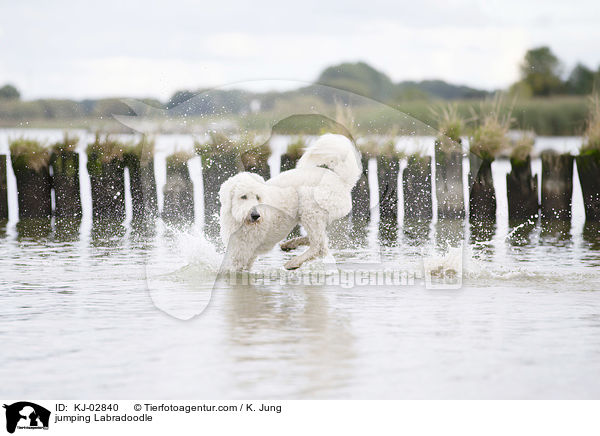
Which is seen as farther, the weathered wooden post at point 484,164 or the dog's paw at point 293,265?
the weathered wooden post at point 484,164

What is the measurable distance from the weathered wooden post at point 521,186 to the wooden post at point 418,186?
6782 millimetres

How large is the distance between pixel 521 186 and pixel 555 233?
1633 mm

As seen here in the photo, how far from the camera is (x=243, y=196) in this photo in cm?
759

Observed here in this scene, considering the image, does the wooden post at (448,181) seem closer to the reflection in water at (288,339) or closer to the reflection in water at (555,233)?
the reflection in water at (288,339)

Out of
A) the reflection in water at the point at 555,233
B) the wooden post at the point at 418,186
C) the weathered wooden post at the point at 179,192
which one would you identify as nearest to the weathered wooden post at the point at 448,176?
the wooden post at the point at 418,186

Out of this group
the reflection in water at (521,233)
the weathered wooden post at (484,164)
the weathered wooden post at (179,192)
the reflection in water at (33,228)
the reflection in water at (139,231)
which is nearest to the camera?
the weathered wooden post at (179,192)

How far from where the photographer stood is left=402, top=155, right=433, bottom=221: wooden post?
7.61 m

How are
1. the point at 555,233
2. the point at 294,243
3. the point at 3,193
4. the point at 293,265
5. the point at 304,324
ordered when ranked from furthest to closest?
the point at 3,193 → the point at 555,233 → the point at 294,243 → the point at 293,265 → the point at 304,324

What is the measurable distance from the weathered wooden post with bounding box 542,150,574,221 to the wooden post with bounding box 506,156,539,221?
0.17m

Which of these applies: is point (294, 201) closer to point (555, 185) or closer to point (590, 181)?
point (555, 185)

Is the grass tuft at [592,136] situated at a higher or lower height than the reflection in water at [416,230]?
higher

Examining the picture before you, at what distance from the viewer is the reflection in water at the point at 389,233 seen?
7.78 metres

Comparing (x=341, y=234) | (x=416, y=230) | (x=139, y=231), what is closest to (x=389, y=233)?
(x=416, y=230)
